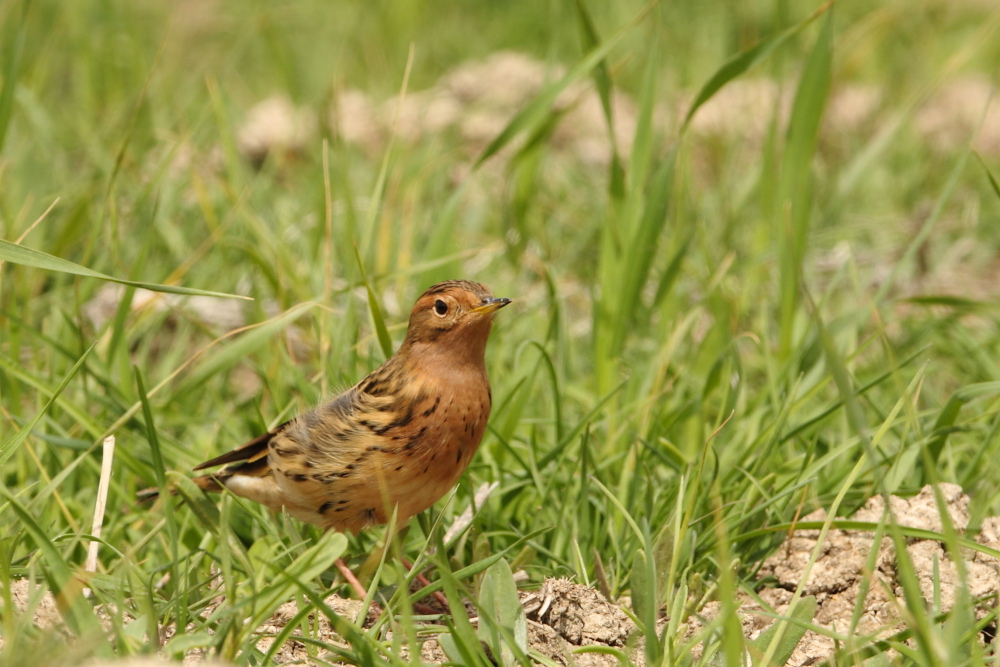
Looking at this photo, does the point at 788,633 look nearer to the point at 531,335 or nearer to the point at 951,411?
the point at 951,411

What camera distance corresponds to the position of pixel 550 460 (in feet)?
13.8

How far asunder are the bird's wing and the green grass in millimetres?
197

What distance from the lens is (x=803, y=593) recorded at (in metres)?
3.72

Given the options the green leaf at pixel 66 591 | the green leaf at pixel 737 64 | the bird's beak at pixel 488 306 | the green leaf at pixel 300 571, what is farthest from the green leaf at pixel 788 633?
the green leaf at pixel 737 64

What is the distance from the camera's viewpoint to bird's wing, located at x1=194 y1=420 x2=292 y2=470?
4078mm

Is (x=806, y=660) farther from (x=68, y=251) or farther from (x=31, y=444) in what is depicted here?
(x=68, y=251)

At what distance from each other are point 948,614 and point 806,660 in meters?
0.49

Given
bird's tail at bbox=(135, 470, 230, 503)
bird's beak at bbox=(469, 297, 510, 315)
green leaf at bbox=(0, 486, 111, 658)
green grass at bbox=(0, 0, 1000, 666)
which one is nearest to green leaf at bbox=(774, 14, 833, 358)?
green grass at bbox=(0, 0, 1000, 666)

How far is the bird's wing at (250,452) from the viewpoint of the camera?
4.08m

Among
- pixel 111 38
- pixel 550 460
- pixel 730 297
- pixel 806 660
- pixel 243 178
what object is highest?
pixel 111 38

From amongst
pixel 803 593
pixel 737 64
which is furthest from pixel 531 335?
pixel 803 593

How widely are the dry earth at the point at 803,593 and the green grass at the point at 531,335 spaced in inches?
4.4

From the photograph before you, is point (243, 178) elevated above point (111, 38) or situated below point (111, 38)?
below

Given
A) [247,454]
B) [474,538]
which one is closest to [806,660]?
[474,538]
